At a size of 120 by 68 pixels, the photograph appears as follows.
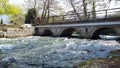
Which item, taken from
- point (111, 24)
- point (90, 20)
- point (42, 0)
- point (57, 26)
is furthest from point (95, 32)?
point (42, 0)

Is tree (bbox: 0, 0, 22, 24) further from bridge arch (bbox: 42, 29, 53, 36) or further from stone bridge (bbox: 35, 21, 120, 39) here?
bridge arch (bbox: 42, 29, 53, 36)

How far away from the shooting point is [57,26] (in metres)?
32.4

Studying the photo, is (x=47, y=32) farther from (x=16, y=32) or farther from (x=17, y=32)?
(x=16, y=32)

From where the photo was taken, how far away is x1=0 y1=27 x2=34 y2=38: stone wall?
32494mm

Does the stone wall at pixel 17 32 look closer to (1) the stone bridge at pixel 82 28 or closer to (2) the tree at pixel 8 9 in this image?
(1) the stone bridge at pixel 82 28

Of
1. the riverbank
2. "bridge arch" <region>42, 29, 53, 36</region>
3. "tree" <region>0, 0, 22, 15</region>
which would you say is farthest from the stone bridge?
"tree" <region>0, 0, 22, 15</region>

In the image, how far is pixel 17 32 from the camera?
112 ft

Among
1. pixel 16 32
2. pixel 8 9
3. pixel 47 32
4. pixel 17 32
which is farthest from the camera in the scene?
pixel 8 9

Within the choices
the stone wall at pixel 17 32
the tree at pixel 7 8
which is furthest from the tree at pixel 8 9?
the stone wall at pixel 17 32

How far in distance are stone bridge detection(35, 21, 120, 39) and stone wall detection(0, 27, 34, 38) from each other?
138cm

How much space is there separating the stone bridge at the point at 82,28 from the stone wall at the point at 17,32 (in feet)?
4.54

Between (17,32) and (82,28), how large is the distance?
10329mm

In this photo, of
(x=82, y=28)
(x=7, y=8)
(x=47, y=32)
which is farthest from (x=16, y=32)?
(x=7, y=8)

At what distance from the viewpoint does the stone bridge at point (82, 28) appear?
24125mm
